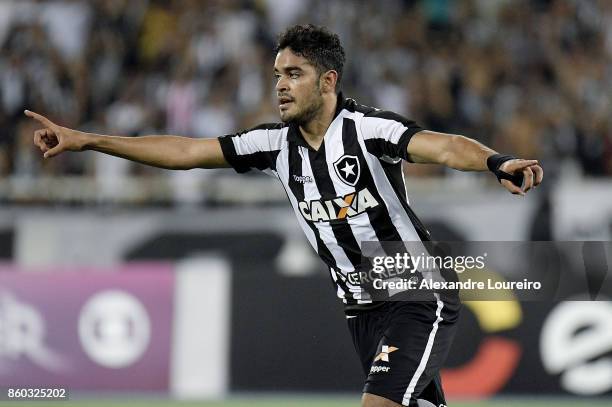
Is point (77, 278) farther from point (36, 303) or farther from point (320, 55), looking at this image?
point (320, 55)

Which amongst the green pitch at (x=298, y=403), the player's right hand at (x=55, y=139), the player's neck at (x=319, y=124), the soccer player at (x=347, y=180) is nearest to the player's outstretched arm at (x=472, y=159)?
the soccer player at (x=347, y=180)

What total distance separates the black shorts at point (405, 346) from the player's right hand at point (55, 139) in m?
1.61

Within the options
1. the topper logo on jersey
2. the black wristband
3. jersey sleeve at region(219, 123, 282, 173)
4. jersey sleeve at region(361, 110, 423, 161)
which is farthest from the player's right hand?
the black wristband

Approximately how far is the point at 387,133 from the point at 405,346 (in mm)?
995

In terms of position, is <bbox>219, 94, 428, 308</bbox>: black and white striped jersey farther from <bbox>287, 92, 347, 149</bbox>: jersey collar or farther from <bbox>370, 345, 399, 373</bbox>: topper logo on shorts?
<bbox>370, 345, 399, 373</bbox>: topper logo on shorts

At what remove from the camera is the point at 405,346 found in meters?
5.41

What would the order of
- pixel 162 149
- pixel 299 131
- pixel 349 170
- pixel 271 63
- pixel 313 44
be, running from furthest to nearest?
pixel 271 63 → pixel 162 149 → pixel 299 131 → pixel 313 44 → pixel 349 170

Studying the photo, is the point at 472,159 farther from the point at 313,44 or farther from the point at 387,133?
the point at 313,44

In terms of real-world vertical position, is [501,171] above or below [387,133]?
below

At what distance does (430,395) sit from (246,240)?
588 centimetres

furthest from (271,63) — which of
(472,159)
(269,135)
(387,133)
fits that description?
(472,159)

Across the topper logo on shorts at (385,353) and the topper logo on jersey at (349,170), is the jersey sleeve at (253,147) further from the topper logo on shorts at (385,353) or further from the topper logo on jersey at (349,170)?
the topper logo on shorts at (385,353)

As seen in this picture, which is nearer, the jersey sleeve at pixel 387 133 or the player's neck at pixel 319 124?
the jersey sleeve at pixel 387 133

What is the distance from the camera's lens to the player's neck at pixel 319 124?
18.6ft
